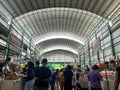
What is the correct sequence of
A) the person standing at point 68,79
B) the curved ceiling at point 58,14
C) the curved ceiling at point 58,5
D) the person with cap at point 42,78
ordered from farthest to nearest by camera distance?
the curved ceiling at point 58,14 → the curved ceiling at point 58,5 → the person standing at point 68,79 → the person with cap at point 42,78

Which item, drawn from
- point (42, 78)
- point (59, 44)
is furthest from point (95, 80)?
point (59, 44)

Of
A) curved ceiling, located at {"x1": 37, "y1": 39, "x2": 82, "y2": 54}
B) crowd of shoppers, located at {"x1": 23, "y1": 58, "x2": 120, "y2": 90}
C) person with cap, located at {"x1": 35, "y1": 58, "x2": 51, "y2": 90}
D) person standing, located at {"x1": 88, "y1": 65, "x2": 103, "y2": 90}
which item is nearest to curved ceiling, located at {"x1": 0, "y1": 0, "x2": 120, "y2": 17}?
crowd of shoppers, located at {"x1": 23, "y1": 58, "x2": 120, "y2": 90}

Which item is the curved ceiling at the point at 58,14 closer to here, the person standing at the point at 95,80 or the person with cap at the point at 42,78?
the person standing at the point at 95,80

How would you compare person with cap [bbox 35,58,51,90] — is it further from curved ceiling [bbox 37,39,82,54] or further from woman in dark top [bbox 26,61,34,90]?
curved ceiling [bbox 37,39,82,54]

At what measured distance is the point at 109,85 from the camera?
23.2 ft

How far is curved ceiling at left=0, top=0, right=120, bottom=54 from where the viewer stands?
1623 centimetres

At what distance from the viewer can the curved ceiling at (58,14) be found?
53.3ft

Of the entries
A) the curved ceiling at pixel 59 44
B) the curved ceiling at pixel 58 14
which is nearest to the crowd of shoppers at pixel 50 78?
the curved ceiling at pixel 58 14

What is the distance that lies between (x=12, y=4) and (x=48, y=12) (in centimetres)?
655

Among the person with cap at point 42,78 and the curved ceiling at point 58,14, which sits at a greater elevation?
the curved ceiling at point 58,14

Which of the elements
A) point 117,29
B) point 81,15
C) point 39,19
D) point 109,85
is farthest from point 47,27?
point 109,85

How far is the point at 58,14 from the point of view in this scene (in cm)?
2239

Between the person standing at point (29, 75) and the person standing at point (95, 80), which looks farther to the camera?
the person standing at point (29, 75)

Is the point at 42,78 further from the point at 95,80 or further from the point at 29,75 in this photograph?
the point at 95,80
